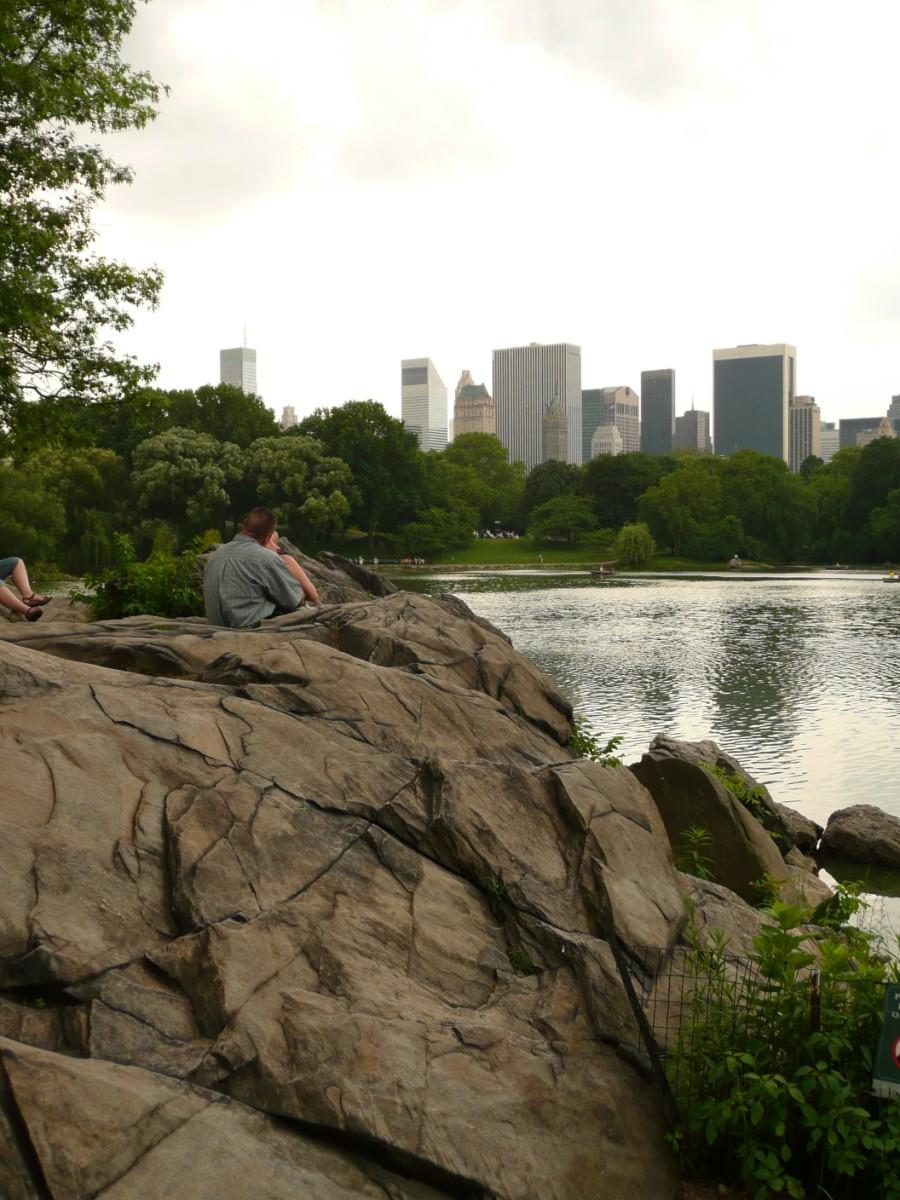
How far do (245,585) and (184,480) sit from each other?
57568 mm

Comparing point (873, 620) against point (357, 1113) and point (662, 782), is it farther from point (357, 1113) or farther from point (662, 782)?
point (357, 1113)

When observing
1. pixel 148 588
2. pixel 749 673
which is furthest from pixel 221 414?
pixel 148 588

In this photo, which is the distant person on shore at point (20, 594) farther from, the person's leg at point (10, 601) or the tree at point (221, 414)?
the tree at point (221, 414)

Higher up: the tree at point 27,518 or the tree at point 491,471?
the tree at point 491,471

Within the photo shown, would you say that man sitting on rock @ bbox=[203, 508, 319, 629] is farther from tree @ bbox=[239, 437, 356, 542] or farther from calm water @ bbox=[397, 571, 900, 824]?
tree @ bbox=[239, 437, 356, 542]

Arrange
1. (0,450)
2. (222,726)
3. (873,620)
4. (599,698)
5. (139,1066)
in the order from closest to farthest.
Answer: (139,1066), (222,726), (0,450), (599,698), (873,620)

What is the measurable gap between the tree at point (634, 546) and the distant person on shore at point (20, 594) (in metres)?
64.8

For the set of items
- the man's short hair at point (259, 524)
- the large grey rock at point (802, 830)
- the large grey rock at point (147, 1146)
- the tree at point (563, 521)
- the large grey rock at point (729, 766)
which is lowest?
the large grey rock at point (802, 830)

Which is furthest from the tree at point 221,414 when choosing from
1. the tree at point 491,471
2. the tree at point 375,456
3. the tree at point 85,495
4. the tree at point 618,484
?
the tree at point 491,471

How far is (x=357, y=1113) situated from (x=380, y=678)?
328 cm

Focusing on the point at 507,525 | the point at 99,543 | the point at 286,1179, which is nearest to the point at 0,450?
the point at 286,1179

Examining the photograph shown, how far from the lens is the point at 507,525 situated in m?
105

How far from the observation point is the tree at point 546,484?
94.3 m

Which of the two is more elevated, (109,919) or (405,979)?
(109,919)
